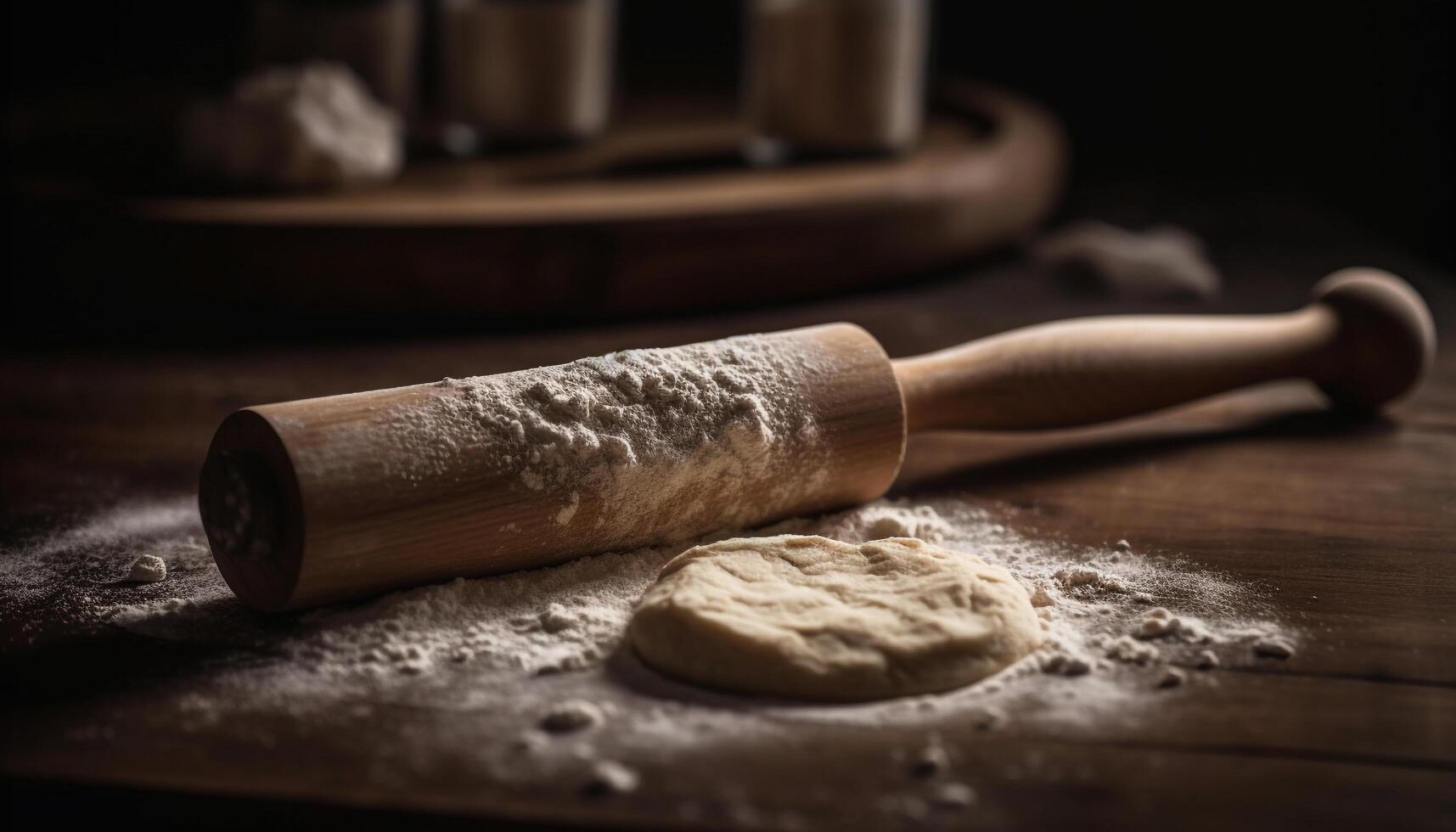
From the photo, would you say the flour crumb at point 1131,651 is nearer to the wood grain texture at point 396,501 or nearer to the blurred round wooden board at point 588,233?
the wood grain texture at point 396,501

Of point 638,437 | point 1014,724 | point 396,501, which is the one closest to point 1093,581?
point 1014,724

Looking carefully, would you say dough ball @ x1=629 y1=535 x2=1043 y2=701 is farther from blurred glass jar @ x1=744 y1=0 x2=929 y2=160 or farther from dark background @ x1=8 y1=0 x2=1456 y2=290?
dark background @ x1=8 y1=0 x2=1456 y2=290

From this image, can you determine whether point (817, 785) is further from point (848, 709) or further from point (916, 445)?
point (916, 445)

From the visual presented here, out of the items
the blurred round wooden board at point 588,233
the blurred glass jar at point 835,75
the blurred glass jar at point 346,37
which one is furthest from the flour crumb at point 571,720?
the blurred glass jar at point 346,37

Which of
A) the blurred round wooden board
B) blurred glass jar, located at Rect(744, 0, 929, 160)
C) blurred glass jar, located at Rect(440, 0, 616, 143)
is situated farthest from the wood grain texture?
blurred glass jar, located at Rect(440, 0, 616, 143)

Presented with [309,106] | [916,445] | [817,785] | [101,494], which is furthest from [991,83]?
[817,785]

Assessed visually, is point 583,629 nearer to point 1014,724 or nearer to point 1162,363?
point 1014,724
